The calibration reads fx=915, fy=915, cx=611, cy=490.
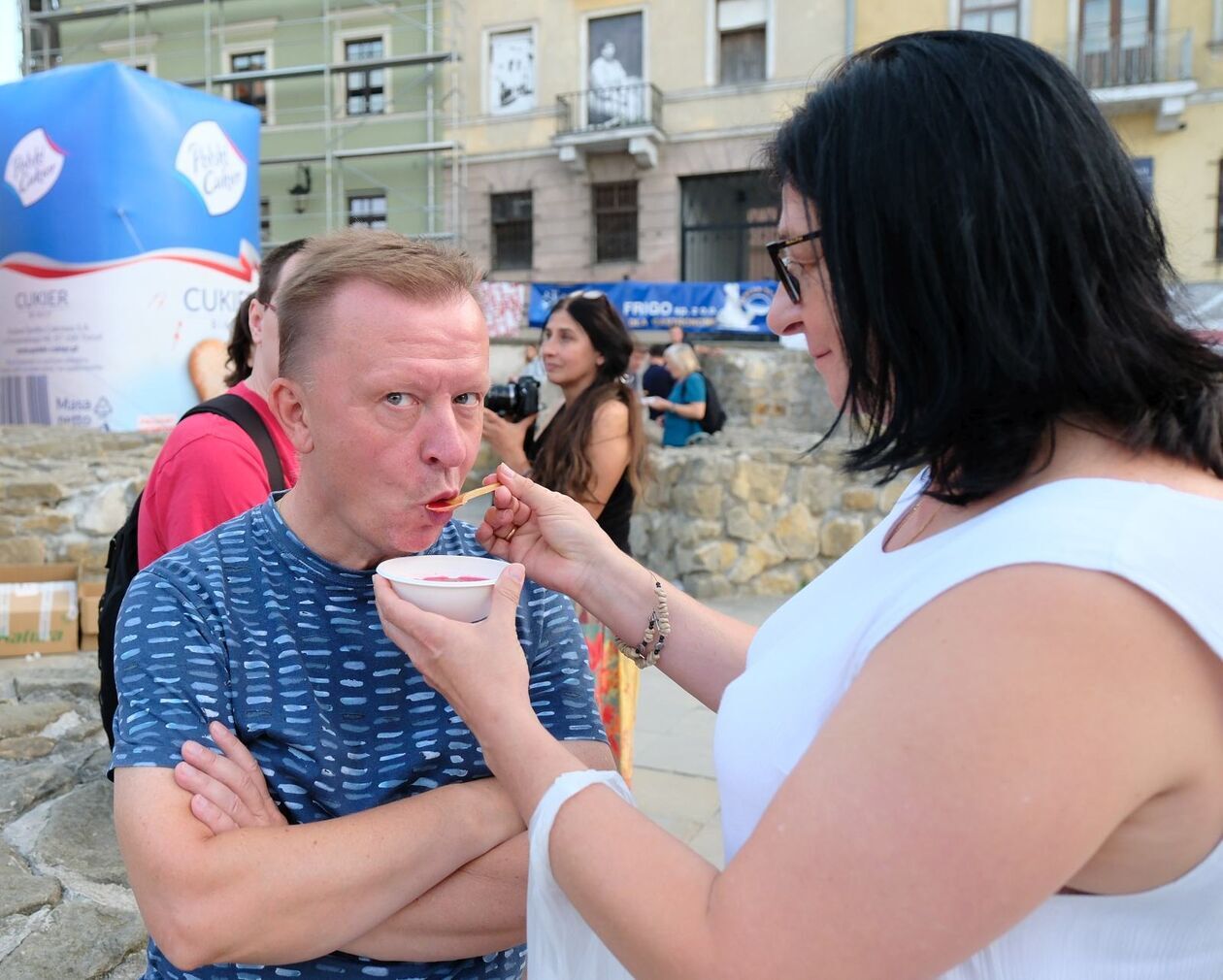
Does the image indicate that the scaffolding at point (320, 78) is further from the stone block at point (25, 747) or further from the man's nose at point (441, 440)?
the man's nose at point (441, 440)

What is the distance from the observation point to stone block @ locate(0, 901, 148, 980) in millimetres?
1853

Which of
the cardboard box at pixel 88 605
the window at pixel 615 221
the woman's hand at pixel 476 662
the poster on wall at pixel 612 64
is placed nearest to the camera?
the woman's hand at pixel 476 662

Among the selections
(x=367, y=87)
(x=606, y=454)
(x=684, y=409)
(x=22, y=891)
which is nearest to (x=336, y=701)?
(x=22, y=891)

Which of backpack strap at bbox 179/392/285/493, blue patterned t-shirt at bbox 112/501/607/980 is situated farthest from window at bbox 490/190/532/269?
blue patterned t-shirt at bbox 112/501/607/980

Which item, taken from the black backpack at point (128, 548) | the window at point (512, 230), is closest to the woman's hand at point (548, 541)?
the black backpack at point (128, 548)

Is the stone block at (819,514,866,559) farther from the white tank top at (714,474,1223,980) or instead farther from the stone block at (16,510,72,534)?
the white tank top at (714,474,1223,980)

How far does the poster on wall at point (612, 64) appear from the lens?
1984 centimetres

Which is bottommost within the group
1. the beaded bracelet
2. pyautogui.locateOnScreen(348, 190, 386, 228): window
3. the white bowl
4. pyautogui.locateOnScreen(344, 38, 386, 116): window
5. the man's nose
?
the beaded bracelet

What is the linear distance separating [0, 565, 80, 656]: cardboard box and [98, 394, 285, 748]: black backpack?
270cm

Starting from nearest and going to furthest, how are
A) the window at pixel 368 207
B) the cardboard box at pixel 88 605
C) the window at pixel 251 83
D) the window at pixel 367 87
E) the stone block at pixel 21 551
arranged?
the cardboard box at pixel 88 605 < the stone block at pixel 21 551 < the window at pixel 367 87 < the window at pixel 368 207 < the window at pixel 251 83

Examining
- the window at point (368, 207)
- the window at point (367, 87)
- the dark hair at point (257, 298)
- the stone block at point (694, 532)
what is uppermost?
the window at point (367, 87)

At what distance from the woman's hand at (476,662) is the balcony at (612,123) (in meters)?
19.5

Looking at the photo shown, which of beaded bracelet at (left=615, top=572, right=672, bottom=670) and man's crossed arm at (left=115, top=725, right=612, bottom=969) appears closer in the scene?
man's crossed arm at (left=115, top=725, right=612, bottom=969)

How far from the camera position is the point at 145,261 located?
751 cm
